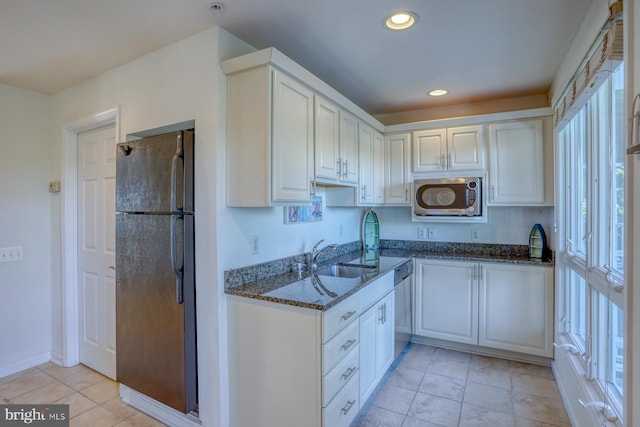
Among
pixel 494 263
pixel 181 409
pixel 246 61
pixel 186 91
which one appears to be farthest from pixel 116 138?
pixel 494 263

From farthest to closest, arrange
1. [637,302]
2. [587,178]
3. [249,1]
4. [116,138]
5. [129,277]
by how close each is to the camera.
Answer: [116,138] < [129,277] < [587,178] < [249,1] < [637,302]

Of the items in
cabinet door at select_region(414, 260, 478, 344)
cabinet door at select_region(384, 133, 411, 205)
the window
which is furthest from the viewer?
cabinet door at select_region(384, 133, 411, 205)

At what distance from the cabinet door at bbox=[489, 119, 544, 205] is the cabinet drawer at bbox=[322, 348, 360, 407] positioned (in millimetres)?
2052

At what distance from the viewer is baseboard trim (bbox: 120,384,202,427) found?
2.06 meters

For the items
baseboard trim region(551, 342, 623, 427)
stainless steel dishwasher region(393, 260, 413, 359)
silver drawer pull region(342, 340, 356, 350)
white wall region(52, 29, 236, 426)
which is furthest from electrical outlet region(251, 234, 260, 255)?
baseboard trim region(551, 342, 623, 427)

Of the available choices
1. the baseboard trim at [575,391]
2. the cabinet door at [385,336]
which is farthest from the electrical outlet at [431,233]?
the baseboard trim at [575,391]

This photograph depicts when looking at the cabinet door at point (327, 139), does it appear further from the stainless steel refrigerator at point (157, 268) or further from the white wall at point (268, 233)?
the stainless steel refrigerator at point (157, 268)

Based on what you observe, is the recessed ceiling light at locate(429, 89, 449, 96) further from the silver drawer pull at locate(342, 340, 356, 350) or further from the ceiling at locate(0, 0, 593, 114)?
the silver drawer pull at locate(342, 340, 356, 350)

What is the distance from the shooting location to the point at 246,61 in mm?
1852

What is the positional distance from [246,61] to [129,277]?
5.11ft

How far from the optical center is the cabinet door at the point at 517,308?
2801mm

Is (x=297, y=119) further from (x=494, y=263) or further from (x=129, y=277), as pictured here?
(x=494, y=263)

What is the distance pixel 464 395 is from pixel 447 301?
89 centimetres

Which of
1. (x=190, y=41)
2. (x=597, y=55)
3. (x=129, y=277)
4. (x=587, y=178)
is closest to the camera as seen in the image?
(x=597, y=55)
